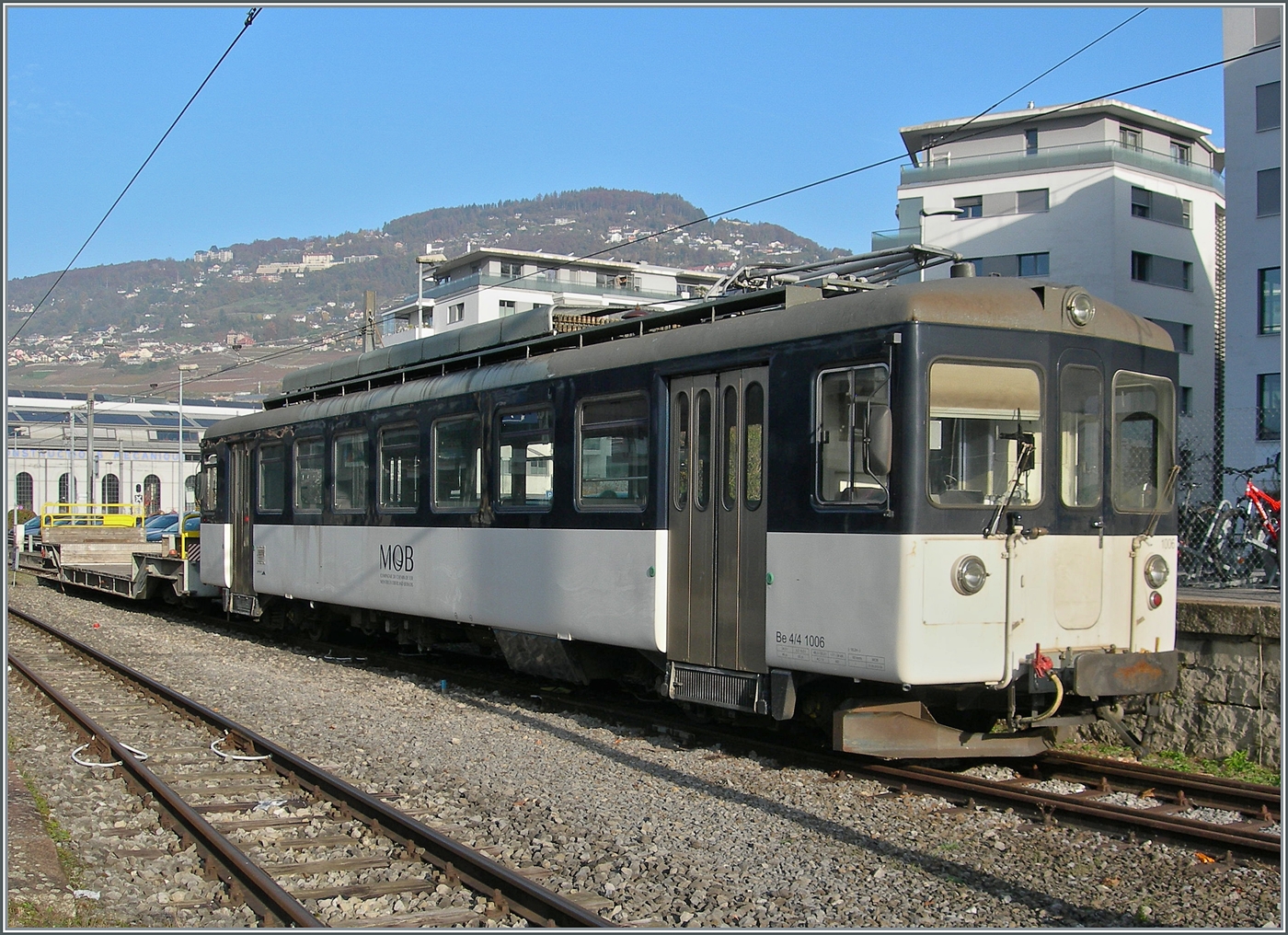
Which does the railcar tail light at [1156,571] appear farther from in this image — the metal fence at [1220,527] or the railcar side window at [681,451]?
the metal fence at [1220,527]

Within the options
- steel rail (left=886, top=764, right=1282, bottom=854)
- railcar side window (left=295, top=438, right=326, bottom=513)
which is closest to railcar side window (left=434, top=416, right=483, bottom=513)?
railcar side window (left=295, top=438, right=326, bottom=513)

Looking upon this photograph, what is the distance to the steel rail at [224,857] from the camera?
549 cm

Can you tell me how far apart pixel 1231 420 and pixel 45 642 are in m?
15.5

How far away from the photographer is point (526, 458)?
35.3ft

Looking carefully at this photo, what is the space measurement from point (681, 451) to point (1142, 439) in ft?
10.4

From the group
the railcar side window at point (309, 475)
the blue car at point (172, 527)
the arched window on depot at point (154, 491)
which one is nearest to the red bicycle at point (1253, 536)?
the railcar side window at point (309, 475)

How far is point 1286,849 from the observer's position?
5.40 meters

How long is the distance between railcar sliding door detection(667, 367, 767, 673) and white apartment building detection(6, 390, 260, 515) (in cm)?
8088

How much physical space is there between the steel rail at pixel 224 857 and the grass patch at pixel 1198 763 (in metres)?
5.81

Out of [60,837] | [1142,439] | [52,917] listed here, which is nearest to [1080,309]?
[1142,439]

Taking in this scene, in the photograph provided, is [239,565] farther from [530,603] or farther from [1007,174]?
[1007,174]

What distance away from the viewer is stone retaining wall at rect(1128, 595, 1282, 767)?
27.9 ft

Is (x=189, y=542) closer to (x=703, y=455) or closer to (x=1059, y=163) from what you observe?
(x=703, y=455)

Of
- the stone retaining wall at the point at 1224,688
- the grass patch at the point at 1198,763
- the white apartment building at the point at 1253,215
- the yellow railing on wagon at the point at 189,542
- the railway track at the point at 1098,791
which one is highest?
the white apartment building at the point at 1253,215
